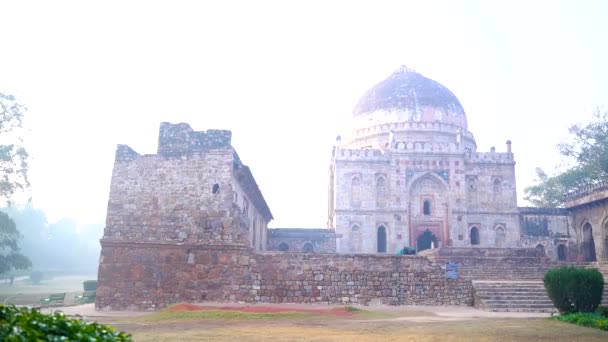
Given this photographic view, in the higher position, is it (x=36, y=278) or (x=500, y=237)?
(x=500, y=237)

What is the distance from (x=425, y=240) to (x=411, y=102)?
10.1 metres

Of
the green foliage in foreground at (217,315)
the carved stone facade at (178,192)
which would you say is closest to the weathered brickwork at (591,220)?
the carved stone facade at (178,192)

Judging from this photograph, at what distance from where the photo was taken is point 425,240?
34469mm

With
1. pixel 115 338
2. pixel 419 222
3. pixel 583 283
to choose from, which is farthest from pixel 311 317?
pixel 419 222

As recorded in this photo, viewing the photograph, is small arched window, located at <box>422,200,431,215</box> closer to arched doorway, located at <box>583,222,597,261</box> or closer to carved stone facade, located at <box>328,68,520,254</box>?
carved stone facade, located at <box>328,68,520,254</box>

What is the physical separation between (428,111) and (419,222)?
334 inches

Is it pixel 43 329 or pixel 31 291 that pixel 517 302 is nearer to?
pixel 43 329

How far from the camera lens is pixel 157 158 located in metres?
17.6

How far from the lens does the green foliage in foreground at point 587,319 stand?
10.8 metres

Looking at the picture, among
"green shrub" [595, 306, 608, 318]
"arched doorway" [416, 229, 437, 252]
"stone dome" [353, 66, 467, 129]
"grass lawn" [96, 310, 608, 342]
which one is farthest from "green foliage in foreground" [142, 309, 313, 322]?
"stone dome" [353, 66, 467, 129]

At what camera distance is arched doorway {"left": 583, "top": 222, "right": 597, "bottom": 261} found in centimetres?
2958

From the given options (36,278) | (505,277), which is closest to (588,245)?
(505,277)

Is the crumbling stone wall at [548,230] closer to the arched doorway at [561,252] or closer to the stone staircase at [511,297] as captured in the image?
the arched doorway at [561,252]

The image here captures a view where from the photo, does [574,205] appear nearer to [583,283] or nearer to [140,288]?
[583,283]
